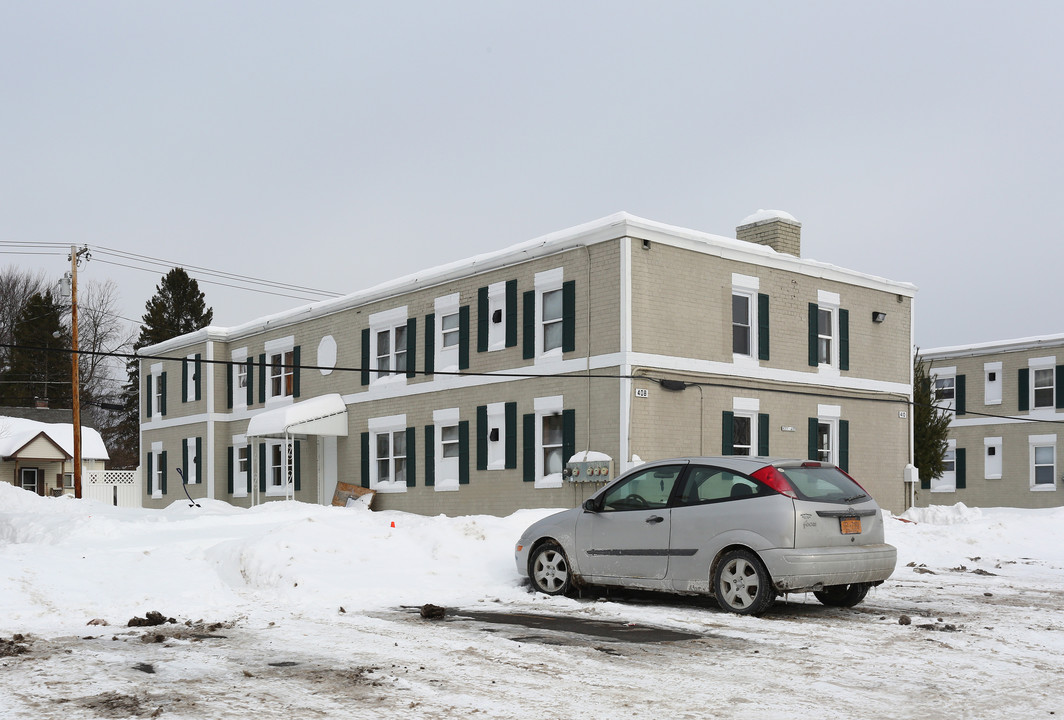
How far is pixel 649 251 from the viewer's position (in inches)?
875

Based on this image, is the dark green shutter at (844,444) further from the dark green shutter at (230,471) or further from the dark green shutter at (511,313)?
the dark green shutter at (230,471)

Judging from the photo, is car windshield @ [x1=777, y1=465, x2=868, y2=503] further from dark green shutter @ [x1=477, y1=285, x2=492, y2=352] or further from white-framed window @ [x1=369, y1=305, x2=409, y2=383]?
white-framed window @ [x1=369, y1=305, x2=409, y2=383]

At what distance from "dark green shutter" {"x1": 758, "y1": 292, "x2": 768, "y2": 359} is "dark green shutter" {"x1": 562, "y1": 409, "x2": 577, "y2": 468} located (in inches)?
190

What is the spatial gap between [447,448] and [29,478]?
37130mm

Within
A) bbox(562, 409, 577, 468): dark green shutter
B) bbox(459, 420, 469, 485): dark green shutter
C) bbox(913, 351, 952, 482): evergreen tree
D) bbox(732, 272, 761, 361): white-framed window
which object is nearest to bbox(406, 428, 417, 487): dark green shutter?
bbox(459, 420, 469, 485): dark green shutter

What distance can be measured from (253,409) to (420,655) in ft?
89.9

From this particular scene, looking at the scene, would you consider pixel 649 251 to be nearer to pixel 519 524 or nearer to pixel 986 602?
pixel 519 524

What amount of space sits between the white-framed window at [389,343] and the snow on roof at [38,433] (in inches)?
1219

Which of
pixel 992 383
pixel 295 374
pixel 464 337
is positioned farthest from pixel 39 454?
pixel 992 383

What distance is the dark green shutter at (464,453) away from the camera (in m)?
25.5

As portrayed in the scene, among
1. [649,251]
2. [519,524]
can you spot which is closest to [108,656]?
[519,524]

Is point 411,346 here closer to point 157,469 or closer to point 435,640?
point 157,469

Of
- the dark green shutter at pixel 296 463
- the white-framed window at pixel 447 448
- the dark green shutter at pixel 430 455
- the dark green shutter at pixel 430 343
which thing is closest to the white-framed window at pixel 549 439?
the white-framed window at pixel 447 448

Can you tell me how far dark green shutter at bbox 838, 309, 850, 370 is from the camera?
26.8 metres
